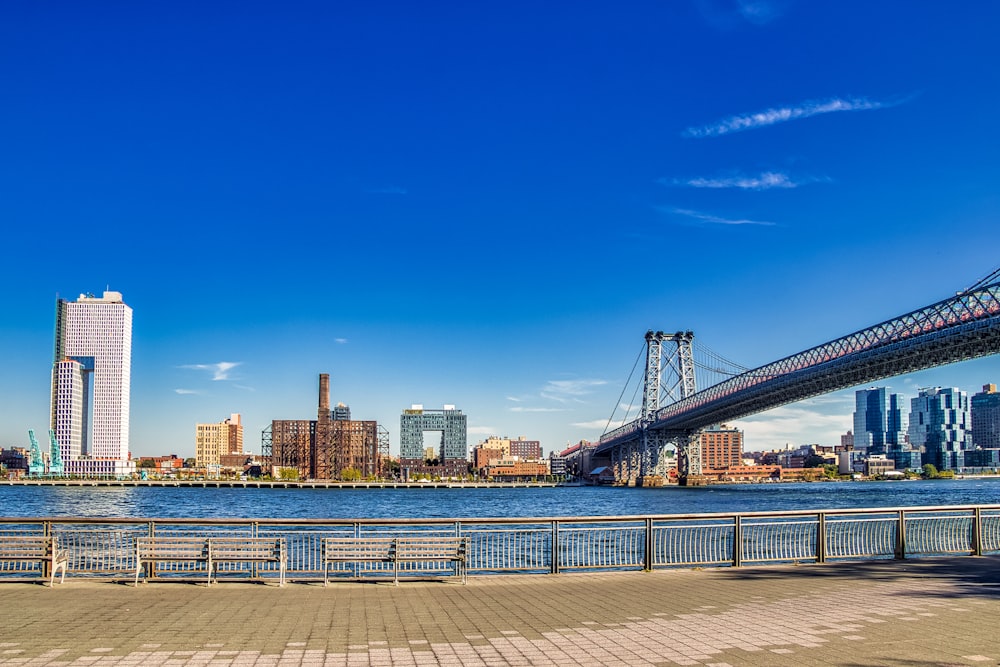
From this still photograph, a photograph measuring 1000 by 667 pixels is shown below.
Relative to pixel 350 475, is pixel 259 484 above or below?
below

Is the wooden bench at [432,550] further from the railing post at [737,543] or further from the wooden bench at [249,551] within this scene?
the railing post at [737,543]

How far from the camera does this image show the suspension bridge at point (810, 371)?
59.1m

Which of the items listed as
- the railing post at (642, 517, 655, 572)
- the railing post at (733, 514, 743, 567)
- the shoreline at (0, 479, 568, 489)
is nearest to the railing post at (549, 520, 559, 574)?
the railing post at (642, 517, 655, 572)

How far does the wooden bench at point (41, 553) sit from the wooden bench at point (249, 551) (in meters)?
2.30

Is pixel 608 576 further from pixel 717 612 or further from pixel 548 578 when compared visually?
pixel 717 612

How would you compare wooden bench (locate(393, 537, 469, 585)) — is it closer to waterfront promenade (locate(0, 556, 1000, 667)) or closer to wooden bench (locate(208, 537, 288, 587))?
waterfront promenade (locate(0, 556, 1000, 667))

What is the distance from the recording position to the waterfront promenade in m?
8.70

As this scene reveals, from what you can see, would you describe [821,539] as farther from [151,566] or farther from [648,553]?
[151,566]

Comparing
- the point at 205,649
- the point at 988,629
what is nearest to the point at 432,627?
the point at 205,649

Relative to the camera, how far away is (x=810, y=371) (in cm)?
7406

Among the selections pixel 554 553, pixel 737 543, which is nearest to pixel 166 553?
pixel 554 553

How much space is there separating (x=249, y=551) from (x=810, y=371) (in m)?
67.4

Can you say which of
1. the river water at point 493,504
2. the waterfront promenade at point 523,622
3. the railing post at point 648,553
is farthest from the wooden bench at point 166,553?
the river water at point 493,504

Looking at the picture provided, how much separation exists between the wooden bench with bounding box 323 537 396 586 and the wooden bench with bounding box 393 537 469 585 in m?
0.16
